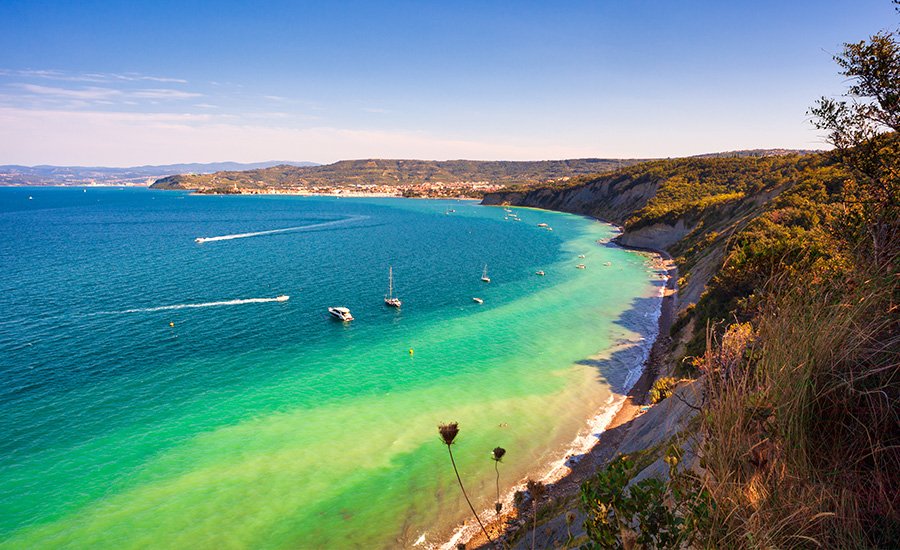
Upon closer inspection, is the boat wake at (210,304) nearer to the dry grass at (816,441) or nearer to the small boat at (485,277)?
the small boat at (485,277)

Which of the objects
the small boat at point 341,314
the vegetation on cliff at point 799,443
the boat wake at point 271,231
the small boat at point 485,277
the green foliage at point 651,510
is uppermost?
the vegetation on cliff at point 799,443

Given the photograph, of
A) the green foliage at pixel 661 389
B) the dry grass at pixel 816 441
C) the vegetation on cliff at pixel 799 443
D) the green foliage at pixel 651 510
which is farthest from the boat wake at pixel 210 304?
the dry grass at pixel 816 441

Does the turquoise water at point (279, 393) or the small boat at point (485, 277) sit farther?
the small boat at point (485, 277)

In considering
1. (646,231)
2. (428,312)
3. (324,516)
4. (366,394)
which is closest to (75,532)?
(324,516)

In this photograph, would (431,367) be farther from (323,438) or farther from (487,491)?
(487,491)

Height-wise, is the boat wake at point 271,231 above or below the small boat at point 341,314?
above

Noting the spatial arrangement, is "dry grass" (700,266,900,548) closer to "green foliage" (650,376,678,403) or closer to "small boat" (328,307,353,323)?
"green foliage" (650,376,678,403)

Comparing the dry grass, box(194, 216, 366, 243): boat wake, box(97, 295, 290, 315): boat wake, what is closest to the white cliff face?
box(97, 295, 290, 315): boat wake
